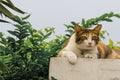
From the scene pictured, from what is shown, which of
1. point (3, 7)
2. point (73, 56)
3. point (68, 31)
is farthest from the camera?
point (68, 31)

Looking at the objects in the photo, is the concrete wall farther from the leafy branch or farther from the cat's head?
the leafy branch

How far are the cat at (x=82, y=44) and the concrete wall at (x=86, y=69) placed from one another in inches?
4.2

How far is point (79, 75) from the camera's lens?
4.02 metres

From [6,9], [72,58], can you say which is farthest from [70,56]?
[6,9]

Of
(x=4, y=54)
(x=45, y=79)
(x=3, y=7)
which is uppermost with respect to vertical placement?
(x=3, y=7)

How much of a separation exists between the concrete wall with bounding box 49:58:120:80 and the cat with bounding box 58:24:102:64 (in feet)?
0.35

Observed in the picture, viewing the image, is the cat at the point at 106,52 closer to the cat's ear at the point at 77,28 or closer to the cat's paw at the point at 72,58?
the cat's ear at the point at 77,28

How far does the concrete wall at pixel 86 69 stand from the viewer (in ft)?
13.1

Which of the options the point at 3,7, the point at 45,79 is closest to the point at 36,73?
the point at 45,79

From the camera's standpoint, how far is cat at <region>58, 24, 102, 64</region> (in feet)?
13.5

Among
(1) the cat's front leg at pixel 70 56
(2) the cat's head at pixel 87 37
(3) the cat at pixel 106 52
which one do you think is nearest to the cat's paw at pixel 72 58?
(1) the cat's front leg at pixel 70 56

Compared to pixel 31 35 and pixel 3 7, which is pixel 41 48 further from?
pixel 3 7

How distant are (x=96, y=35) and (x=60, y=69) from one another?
1.75 ft

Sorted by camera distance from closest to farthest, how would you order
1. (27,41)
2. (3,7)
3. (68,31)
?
(3,7)
(27,41)
(68,31)
